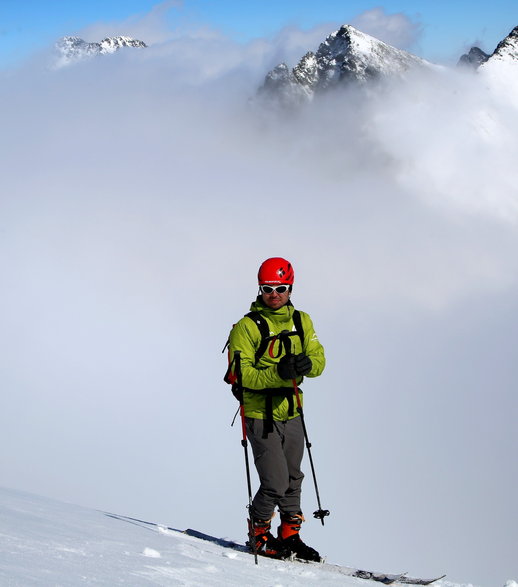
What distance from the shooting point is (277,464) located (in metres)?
7.86

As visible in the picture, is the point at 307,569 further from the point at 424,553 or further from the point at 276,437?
the point at 424,553

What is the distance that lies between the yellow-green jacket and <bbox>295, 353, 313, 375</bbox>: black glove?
0.28 metres

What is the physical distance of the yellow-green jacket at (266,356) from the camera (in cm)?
763

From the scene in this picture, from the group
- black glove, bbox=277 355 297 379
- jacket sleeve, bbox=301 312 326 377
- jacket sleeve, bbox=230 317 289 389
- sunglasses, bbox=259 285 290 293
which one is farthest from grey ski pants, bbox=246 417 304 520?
sunglasses, bbox=259 285 290 293

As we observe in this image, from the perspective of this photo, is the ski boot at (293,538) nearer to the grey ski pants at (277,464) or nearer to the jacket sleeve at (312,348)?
the grey ski pants at (277,464)

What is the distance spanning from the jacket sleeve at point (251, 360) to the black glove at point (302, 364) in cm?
36

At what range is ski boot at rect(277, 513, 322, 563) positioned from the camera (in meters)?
7.96

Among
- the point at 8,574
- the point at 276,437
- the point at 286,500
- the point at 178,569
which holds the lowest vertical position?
the point at 8,574

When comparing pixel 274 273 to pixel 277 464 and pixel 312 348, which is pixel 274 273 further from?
pixel 277 464

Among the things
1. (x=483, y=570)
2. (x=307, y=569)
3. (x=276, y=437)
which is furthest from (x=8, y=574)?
(x=483, y=570)

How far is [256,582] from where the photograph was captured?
5480 millimetres

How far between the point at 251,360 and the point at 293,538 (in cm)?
213

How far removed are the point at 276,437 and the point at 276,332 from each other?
A: 1168 mm

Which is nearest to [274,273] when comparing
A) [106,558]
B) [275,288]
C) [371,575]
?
[275,288]
